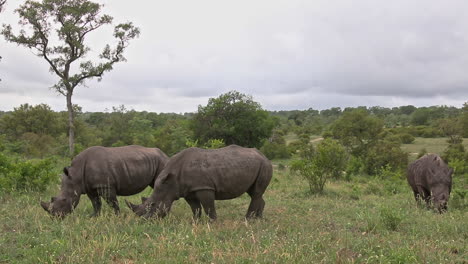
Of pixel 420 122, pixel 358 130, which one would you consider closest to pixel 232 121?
pixel 358 130

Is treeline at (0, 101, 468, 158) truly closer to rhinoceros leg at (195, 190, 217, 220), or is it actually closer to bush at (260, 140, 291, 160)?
bush at (260, 140, 291, 160)

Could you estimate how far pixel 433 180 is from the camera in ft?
38.3

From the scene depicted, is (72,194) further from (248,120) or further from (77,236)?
(248,120)

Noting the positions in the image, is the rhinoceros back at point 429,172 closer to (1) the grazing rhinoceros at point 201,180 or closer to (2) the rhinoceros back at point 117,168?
(1) the grazing rhinoceros at point 201,180

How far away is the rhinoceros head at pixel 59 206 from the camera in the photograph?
8.59 metres

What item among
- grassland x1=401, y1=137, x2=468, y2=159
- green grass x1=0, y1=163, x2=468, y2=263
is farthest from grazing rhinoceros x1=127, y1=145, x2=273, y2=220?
grassland x1=401, y1=137, x2=468, y2=159

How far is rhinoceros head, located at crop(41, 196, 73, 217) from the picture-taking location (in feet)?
28.2

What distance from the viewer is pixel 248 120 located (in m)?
39.1

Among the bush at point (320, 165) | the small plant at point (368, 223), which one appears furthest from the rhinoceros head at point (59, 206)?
the bush at point (320, 165)

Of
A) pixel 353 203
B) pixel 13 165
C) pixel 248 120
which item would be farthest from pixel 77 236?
pixel 248 120

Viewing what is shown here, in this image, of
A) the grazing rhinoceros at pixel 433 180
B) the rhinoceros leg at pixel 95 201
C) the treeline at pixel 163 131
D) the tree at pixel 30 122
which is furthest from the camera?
the tree at pixel 30 122

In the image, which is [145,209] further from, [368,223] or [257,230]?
[368,223]

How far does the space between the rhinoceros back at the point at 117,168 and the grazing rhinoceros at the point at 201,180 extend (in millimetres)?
1283

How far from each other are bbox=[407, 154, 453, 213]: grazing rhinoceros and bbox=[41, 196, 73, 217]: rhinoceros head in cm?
1010
